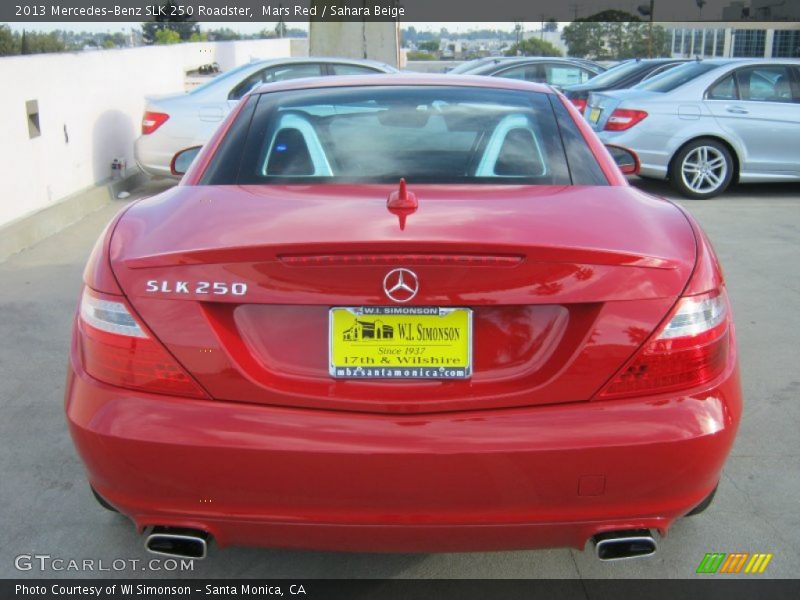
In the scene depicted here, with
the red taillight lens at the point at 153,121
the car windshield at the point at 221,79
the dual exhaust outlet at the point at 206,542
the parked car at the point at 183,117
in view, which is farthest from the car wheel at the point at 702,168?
the dual exhaust outlet at the point at 206,542

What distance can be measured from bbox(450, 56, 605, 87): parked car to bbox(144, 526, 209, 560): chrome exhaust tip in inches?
550

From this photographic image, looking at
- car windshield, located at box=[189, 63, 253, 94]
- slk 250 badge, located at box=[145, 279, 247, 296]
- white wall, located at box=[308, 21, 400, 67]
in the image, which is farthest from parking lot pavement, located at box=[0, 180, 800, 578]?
white wall, located at box=[308, 21, 400, 67]

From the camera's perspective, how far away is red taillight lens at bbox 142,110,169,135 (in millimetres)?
10086

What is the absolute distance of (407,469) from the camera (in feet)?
7.09

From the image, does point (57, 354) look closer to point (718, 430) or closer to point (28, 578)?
point (28, 578)

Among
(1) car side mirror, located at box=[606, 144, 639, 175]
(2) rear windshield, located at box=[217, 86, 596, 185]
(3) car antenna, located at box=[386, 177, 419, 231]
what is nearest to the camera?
(3) car antenna, located at box=[386, 177, 419, 231]

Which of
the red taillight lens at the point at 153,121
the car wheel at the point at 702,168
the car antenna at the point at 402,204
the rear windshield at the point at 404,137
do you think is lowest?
the car wheel at the point at 702,168

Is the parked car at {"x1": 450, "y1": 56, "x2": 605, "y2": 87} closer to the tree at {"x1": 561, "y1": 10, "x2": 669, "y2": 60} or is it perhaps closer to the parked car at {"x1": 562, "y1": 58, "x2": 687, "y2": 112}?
the parked car at {"x1": 562, "y1": 58, "x2": 687, "y2": 112}

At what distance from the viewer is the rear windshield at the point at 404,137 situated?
307 cm

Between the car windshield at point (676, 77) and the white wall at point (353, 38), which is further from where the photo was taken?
the white wall at point (353, 38)

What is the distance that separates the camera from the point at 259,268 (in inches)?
86.7

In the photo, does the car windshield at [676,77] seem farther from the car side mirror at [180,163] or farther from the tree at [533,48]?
the tree at [533,48]

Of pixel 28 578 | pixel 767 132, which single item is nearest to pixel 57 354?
Result: pixel 28 578

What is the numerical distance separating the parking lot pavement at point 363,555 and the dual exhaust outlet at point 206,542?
513 millimetres
